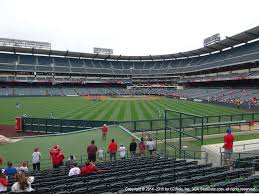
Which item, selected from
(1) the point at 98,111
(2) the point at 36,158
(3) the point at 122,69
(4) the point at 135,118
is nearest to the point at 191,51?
(3) the point at 122,69

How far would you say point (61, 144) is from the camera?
16312 mm

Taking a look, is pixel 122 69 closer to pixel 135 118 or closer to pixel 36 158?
pixel 135 118

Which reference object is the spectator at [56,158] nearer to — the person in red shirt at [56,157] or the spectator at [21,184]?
the person in red shirt at [56,157]

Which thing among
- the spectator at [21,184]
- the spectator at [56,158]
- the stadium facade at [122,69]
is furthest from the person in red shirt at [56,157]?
the stadium facade at [122,69]

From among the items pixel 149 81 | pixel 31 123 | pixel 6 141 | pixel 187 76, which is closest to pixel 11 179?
pixel 6 141

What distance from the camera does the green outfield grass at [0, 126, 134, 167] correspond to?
13.9m

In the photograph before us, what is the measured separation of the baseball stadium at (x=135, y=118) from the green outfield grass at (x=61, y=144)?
2.7 inches

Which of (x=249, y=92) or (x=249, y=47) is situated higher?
(x=249, y=47)

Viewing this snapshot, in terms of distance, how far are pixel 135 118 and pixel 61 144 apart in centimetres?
1284

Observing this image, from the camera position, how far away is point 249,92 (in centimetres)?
4553

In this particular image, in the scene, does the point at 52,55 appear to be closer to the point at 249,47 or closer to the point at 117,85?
the point at 117,85

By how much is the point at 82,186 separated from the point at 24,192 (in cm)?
144

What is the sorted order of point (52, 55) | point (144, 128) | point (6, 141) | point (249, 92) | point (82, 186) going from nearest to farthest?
point (82, 186) → point (6, 141) → point (144, 128) → point (249, 92) → point (52, 55)

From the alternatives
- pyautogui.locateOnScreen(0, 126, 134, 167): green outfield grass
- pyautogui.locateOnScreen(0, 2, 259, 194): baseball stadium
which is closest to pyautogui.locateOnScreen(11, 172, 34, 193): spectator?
pyautogui.locateOnScreen(0, 2, 259, 194): baseball stadium
